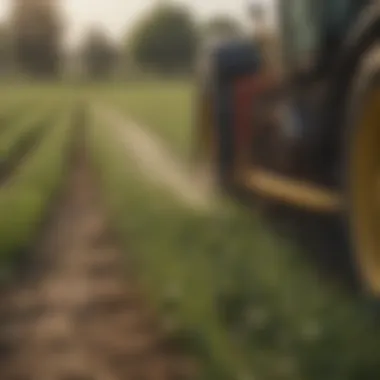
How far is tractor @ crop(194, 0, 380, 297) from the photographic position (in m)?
2.10

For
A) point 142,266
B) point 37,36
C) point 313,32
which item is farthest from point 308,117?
point 37,36

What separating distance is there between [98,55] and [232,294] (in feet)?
1.74

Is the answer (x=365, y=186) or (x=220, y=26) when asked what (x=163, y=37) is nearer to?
(x=220, y=26)

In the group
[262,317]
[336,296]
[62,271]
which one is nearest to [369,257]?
[336,296]

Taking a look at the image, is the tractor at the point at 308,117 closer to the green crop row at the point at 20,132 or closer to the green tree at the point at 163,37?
the green tree at the point at 163,37

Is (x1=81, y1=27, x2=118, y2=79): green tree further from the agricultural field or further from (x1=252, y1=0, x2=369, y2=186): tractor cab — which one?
(x1=252, y1=0, x2=369, y2=186): tractor cab

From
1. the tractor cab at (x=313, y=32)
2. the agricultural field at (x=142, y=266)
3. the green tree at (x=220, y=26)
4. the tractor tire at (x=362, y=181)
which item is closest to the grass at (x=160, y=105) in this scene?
the agricultural field at (x=142, y=266)

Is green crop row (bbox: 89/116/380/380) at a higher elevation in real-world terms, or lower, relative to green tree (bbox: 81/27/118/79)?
lower

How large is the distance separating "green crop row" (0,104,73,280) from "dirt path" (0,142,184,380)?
0.05 meters

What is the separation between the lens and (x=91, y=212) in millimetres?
2219

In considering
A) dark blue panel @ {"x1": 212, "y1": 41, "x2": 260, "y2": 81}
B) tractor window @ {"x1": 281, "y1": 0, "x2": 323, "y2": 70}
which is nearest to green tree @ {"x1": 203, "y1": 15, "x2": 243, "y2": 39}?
A: dark blue panel @ {"x1": 212, "y1": 41, "x2": 260, "y2": 81}

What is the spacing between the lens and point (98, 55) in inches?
74.1

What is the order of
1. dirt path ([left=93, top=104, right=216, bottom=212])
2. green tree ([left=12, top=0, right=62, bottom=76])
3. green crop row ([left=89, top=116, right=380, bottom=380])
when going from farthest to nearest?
dirt path ([left=93, top=104, right=216, bottom=212]) → green crop row ([left=89, top=116, right=380, bottom=380]) → green tree ([left=12, top=0, right=62, bottom=76])

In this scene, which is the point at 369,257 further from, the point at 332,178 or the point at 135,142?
the point at 135,142
